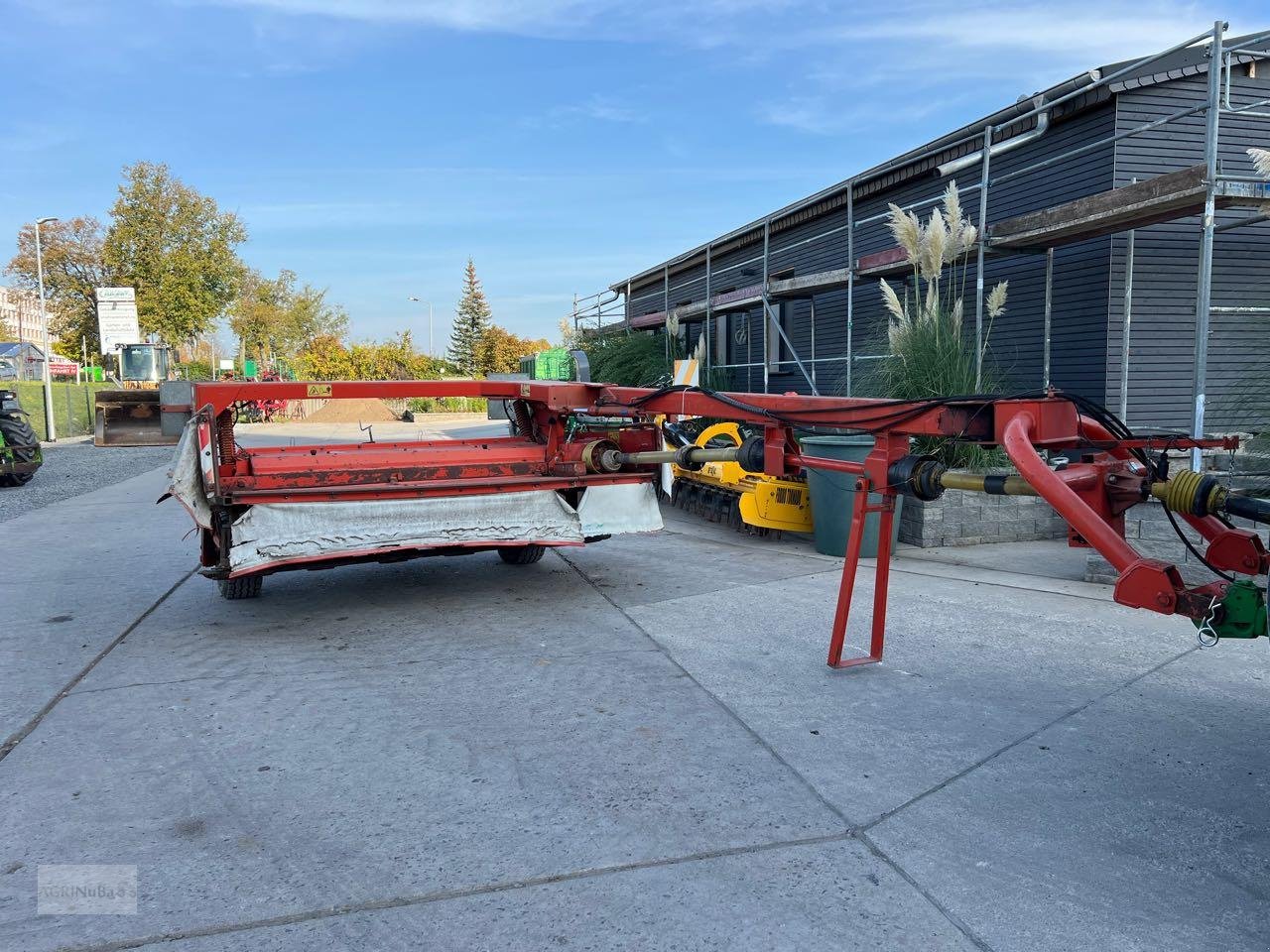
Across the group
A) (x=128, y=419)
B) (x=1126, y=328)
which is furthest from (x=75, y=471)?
(x=1126, y=328)

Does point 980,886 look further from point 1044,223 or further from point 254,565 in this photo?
point 1044,223

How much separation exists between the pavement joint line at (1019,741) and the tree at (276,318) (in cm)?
5156

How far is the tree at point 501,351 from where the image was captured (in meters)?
68.4

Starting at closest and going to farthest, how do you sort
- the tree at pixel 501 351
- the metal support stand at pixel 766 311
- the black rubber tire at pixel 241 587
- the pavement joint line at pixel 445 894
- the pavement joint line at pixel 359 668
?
1. the pavement joint line at pixel 445 894
2. the pavement joint line at pixel 359 668
3. the black rubber tire at pixel 241 587
4. the metal support stand at pixel 766 311
5. the tree at pixel 501 351

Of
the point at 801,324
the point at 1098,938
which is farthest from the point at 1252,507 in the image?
the point at 801,324

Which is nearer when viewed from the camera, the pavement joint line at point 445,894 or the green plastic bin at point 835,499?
the pavement joint line at point 445,894

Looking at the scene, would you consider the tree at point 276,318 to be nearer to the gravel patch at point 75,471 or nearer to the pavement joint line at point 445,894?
the gravel patch at point 75,471

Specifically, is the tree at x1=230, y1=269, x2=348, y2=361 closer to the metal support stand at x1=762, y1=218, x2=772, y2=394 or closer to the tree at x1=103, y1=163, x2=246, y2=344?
the tree at x1=103, y1=163, x2=246, y2=344

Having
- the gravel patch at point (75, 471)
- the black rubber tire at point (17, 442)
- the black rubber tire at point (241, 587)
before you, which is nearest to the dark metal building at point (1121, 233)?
the black rubber tire at point (241, 587)

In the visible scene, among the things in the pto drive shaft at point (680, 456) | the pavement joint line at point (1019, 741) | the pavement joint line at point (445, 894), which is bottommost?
the pavement joint line at point (1019, 741)

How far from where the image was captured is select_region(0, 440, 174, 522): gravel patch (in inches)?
487

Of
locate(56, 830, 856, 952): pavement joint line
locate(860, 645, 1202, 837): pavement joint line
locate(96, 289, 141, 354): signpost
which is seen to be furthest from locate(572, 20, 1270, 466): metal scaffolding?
locate(96, 289, 141, 354): signpost

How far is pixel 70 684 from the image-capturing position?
182 inches

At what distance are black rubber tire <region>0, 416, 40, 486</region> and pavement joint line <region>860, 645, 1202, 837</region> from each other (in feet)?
48.4
